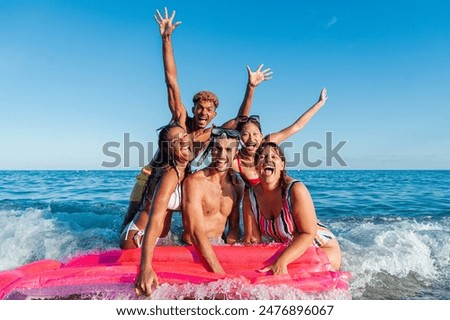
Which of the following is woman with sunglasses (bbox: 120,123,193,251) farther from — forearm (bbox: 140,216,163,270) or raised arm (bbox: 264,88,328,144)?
raised arm (bbox: 264,88,328,144)

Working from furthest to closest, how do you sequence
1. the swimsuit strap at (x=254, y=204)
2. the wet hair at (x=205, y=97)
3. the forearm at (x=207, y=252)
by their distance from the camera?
the wet hair at (x=205, y=97), the swimsuit strap at (x=254, y=204), the forearm at (x=207, y=252)

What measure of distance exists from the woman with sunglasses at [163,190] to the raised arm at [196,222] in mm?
178

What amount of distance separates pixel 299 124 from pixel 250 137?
4.53 feet

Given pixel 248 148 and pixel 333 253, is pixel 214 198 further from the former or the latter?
pixel 333 253

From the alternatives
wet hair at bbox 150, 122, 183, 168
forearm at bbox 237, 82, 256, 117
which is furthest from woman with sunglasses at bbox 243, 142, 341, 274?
forearm at bbox 237, 82, 256, 117

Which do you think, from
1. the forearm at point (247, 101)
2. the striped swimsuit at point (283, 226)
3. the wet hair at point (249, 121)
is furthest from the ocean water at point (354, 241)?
the forearm at point (247, 101)

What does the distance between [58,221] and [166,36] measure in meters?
5.74

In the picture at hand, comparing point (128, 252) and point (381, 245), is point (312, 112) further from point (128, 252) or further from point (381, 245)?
point (128, 252)

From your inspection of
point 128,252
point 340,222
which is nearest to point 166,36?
point 128,252

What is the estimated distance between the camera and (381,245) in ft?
21.0

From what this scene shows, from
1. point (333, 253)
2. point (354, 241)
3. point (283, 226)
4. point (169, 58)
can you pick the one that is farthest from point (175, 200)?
point (354, 241)

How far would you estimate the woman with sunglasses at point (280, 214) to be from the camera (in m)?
3.81

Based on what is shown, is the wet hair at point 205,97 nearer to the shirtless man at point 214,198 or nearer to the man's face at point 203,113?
the man's face at point 203,113

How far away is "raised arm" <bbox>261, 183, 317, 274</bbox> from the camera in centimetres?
375
